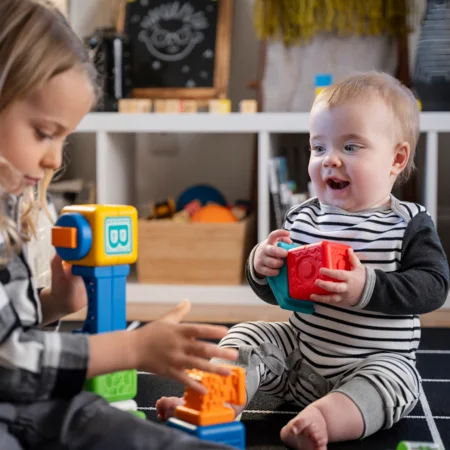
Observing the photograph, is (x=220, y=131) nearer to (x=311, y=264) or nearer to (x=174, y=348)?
(x=311, y=264)

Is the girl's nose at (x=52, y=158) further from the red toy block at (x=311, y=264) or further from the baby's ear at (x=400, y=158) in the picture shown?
the baby's ear at (x=400, y=158)

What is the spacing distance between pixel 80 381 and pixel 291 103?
1.48 m

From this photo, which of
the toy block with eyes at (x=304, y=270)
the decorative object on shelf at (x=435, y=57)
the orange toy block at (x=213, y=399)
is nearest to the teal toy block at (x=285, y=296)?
the toy block with eyes at (x=304, y=270)

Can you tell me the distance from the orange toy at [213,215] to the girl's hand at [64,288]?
107cm

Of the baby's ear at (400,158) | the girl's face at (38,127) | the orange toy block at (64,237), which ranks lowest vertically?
the orange toy block at (64,237)

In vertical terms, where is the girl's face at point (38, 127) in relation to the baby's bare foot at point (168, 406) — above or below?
above

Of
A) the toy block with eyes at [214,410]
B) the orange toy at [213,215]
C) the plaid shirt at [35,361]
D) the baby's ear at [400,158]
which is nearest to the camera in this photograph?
the plaid shirt at [35,361]

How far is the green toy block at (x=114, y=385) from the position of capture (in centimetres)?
91

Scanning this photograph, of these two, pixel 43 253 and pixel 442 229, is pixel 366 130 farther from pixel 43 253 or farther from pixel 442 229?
pixel 442 229

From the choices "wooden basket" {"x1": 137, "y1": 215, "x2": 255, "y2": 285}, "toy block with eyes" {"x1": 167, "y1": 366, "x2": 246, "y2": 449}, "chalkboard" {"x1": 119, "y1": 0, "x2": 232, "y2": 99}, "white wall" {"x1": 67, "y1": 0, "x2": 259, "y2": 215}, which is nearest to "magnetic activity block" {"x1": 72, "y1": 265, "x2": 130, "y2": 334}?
"toy block with eyes" {"x1": 167, "y1": 366, "x2": 246, "y2": 449}

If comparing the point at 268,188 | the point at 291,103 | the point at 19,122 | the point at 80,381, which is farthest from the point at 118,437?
the point at 291,103

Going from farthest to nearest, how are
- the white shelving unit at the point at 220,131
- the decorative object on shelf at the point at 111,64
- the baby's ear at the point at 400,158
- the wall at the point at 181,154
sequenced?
the wall at the point at 181,154 → the decorative object on shelf at the point at 111,64 → the white shelving unit at the point at 220,131 → the baby's ear at the point at 400,158

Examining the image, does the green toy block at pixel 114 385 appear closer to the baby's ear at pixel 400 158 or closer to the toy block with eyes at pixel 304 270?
the toy block with eyes at pixel 304 270

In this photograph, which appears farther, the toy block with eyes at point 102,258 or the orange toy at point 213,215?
the orange toy at point 213,215
